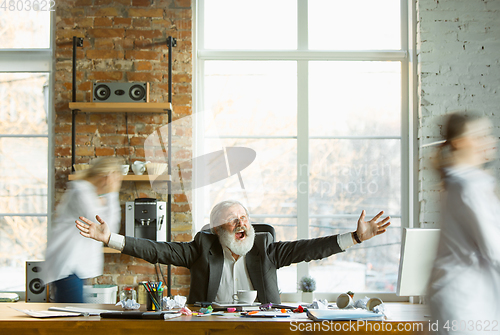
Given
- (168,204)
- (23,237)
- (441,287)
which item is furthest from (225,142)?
(441,287)

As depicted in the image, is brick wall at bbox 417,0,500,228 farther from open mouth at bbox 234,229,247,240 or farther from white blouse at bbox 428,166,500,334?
white blouse at bbox 428,166,500,334

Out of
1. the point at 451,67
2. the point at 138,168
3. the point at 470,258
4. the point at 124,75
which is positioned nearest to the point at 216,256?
the point at 138,168

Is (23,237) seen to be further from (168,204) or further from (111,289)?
(168,204)

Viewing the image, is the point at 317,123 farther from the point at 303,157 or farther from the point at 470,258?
the point at 470,258

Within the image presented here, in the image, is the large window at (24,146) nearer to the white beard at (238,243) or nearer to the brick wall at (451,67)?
the white beard at (238,243)

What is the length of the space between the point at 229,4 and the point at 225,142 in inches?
44.6

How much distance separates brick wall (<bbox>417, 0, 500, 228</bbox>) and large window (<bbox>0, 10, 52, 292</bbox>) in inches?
113

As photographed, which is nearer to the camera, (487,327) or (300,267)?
(487,327)

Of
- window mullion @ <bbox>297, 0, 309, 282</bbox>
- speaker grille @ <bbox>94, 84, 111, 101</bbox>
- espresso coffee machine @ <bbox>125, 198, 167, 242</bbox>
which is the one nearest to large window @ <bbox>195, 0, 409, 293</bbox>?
window mullion @ <bbox>297, 0, 309, 282</bbox>

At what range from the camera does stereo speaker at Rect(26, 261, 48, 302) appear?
125 inches

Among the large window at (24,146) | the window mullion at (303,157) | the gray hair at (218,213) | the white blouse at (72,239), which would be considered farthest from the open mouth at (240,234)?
the large window at (24,146)

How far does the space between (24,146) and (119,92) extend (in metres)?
0.97

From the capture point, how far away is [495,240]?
1.29 m

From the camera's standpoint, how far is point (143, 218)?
3.25 meters
